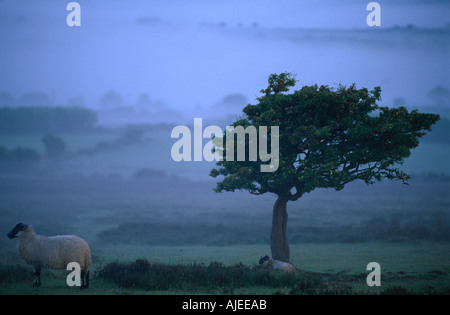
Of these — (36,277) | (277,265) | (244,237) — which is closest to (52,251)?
(36,277)

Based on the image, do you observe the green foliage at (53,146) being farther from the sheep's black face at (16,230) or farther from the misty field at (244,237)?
the sheep's black face at (16,230)

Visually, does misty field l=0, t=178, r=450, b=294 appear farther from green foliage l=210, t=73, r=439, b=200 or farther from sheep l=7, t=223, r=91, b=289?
green foliage l=210, t=73, r=439, b=200

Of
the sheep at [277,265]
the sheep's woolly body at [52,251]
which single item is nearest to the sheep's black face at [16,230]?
the sheep's woolly body at [52,251]

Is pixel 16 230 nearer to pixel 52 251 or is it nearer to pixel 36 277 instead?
pixel 52 251

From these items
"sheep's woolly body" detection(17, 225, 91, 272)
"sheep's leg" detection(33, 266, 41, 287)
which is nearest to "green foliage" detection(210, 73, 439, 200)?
"sheep's woolly body" detection(17, 225, 91, 272)

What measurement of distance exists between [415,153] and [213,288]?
558 feet

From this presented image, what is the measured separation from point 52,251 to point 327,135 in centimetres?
1602

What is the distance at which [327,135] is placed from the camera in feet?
87.1

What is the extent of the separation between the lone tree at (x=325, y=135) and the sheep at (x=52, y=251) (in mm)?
10327

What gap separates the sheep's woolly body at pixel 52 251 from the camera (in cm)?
2025

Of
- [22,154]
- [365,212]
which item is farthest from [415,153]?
[22,154]

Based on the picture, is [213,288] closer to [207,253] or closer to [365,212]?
[207,253]

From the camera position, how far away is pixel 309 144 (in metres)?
26.7

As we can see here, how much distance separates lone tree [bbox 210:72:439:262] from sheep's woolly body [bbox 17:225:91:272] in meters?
10.3
